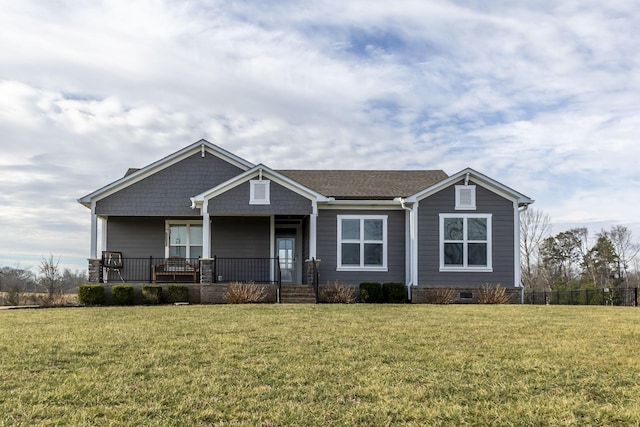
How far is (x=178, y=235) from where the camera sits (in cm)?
2281

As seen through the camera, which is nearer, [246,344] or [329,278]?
[246,344]

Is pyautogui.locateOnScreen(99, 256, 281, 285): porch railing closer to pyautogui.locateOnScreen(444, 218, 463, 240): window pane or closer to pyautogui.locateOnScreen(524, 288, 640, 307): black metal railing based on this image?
pyautogui.locateOnScreen(444, 218, 463, 240): window pane

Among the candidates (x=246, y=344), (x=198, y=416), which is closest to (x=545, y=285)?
(x=246, y=344)

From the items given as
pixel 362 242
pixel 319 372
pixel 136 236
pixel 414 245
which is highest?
pixel 136 236

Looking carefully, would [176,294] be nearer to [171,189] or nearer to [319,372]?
[171,189]

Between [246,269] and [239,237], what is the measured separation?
119 centimetres

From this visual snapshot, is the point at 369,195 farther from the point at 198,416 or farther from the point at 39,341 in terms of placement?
the point at 198,416

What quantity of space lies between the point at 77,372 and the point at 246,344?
9.14 feet

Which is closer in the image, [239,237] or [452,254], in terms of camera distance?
[452,254]

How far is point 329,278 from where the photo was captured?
846 inches

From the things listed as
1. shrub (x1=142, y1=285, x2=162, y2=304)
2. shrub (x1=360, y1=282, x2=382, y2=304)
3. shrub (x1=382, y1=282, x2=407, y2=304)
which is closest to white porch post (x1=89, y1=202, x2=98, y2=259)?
shrub (x1=142, y1=285, x2=162, y2=304)

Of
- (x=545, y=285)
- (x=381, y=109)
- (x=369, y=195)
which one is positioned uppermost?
(x=381, y=109)

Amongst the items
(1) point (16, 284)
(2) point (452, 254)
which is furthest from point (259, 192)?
(1) point (16, 284)

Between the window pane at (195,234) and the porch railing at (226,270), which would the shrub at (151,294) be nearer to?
the porch railing at (226,270)
